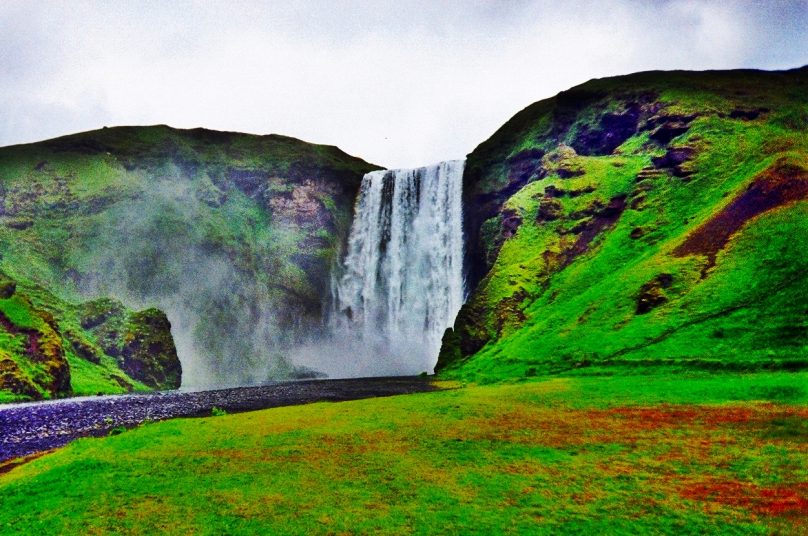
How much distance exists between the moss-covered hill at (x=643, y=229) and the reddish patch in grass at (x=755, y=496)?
30484mm

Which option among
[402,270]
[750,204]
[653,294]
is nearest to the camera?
[653,294]

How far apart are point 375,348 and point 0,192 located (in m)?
96.6

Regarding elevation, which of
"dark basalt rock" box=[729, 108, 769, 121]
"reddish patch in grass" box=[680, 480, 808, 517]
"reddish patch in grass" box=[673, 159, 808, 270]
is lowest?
"reddish patch in grass" box=[680, 480, 808, 517]

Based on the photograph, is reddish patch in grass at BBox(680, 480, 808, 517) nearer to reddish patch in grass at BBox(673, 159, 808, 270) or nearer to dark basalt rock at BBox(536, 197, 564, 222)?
reddish patch in grass at BBox(673, 159, 808, 270)

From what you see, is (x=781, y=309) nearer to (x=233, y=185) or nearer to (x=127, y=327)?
(x=127, y=327)

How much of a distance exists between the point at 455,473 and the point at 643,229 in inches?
2912

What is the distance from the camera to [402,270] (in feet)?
409

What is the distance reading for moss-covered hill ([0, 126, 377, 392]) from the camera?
414ft

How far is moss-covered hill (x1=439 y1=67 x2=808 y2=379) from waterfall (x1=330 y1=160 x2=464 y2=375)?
20.6 feet

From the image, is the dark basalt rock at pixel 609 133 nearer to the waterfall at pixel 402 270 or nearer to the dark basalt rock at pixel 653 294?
the waterfall at pixel 402 270

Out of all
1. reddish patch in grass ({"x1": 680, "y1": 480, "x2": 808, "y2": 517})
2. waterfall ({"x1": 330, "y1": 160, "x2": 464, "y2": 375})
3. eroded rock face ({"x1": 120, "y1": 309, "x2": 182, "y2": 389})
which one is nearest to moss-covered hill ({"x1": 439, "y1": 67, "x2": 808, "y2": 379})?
waterfall ({"x1": 330, "y1": 160, "x2": 464, "y2": 375})

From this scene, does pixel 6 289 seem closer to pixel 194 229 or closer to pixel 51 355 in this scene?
pixel 51 355

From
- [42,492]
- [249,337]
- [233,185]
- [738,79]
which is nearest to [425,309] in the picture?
[249,337]

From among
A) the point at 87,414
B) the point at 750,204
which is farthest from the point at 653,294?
the point at 87,414
